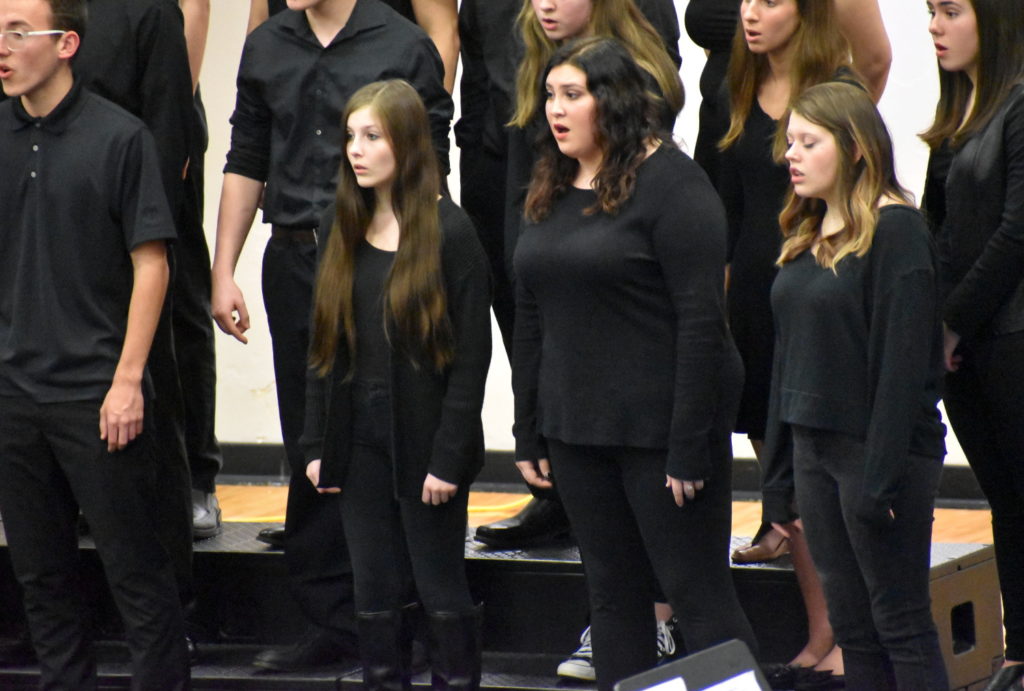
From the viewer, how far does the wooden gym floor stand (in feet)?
15.5

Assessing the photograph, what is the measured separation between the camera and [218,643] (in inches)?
139

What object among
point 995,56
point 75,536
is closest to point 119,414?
point 75,536

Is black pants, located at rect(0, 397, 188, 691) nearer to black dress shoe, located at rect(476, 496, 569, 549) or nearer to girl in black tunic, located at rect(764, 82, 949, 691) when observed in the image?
black dress shoe, located at rect(476, 496, 569, 549)

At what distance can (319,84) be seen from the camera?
3146 millimetres

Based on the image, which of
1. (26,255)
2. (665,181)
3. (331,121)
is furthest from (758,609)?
(26,255)

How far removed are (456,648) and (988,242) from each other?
1.27m

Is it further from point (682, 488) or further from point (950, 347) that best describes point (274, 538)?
point (950, 347)

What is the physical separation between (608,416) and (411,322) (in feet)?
1.65

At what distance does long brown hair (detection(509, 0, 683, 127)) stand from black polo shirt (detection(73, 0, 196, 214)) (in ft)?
2.63

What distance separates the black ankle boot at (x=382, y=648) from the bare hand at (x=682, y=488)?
0.71 meters

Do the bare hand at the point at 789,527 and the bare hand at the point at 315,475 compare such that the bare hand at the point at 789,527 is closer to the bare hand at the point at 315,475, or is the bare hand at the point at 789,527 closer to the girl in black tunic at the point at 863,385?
the girl in black tunic at the point at 863,385

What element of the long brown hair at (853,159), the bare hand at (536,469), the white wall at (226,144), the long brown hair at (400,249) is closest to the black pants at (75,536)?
the long brown hair at (400,249)

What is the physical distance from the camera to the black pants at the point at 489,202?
10.8ft

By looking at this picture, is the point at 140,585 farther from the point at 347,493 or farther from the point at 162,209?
the point at 162,209
